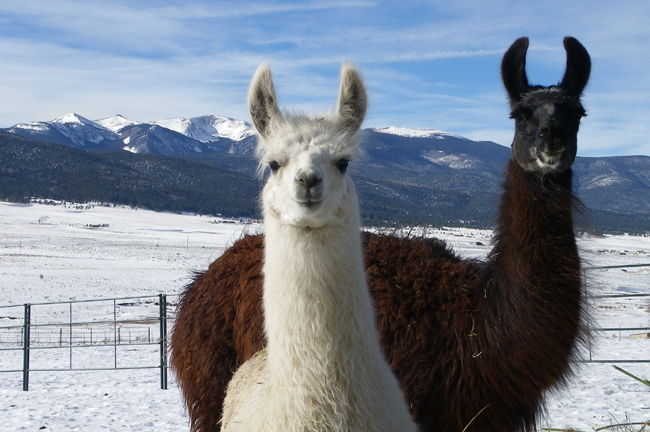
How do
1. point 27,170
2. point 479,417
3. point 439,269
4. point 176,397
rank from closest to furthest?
1. point 479,417
2. point 439,269
3. point 176,397
4. point 27,170

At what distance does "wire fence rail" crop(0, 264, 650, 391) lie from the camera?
9422 millimetres

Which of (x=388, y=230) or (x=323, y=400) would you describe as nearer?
(x=323, y=400)

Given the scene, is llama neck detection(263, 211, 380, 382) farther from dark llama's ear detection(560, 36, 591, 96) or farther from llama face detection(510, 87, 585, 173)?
dark llama's ear detection(560, 36, 591, 96)

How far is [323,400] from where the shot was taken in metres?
2.53

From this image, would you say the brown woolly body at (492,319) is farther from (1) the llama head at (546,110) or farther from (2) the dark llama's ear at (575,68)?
(2) the dark llama's ear at (575,68)

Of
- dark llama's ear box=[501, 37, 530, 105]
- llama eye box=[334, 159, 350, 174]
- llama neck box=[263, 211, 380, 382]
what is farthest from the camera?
dark llama's ear box=[501, 37, 530, 105]

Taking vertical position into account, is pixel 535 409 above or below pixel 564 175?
below

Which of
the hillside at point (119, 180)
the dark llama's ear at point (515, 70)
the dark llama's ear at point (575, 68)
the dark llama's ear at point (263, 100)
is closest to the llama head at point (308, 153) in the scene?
the dark llama's ear at point (263, 100)

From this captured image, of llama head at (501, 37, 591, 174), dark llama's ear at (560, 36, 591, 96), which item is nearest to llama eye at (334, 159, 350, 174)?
llama head at (501, 37, 591, 174)

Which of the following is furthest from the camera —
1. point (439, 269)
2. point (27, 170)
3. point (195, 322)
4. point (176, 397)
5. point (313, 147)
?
point (27, 170)

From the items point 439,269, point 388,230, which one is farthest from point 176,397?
point 439,269

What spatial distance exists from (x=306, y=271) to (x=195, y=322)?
2.15 meters

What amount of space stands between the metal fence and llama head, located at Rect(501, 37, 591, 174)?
665 centimetres

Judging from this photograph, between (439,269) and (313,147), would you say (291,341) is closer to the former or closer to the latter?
(313,147)
